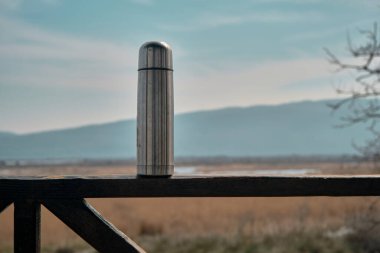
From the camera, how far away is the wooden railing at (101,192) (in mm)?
2004

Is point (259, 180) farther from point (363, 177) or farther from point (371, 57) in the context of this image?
point (371, 57)

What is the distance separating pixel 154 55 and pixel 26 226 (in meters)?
0.66

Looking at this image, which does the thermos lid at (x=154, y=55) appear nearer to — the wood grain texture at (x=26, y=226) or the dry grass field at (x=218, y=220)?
the wood grain texture at (x=26, y=226)

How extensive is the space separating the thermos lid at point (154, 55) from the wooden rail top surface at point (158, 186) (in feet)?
1.16

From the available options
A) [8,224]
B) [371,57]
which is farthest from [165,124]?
[8,224]

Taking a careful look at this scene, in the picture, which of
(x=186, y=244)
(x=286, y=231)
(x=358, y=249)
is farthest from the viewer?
(x=286, y=231)

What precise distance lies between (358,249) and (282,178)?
730cm

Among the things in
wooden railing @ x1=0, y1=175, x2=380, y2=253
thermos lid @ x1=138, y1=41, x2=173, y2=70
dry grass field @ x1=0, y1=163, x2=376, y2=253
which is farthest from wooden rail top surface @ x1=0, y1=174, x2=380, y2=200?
dry grass field @ x1=0, y1=163, x2=376, y2=253

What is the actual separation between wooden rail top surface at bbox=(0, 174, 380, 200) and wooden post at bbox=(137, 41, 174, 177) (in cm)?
7

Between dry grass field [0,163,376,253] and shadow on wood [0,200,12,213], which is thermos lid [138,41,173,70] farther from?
dry grass field [0,163,376,253]

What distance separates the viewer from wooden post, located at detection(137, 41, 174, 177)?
2.06 meters

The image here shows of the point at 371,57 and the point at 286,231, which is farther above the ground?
the point at 371,57

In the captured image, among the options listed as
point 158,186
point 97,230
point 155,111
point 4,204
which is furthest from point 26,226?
point 155,111

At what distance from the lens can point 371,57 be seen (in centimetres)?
607
